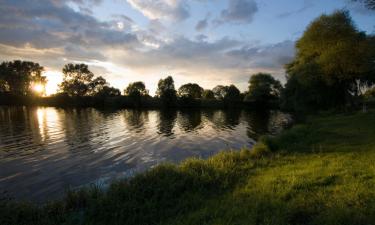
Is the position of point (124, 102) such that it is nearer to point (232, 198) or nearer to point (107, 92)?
point (107, 92)

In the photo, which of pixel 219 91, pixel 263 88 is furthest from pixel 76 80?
pixel 263 88

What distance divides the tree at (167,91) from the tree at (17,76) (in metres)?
69.8

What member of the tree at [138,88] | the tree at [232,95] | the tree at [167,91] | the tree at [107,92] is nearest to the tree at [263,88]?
the tree at [232,95]

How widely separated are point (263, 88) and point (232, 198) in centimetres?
10603

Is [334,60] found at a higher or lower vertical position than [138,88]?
lower

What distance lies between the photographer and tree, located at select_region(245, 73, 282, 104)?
10912 centimetres

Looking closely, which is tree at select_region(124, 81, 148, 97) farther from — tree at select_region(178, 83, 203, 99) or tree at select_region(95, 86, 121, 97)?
tree at select_region(178, 83, 203, 99)

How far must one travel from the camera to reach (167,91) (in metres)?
110

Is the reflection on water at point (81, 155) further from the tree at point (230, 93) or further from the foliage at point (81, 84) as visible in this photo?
the foliage at point (81, 84)

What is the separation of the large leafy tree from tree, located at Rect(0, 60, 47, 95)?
126 meters

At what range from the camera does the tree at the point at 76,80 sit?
128500 mm

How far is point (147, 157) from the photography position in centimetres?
2258

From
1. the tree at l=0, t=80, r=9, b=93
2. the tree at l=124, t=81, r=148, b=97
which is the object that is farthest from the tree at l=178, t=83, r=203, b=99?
the tree at l=0, t=80, r=9, b=93

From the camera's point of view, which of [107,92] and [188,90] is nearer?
[188,90]
